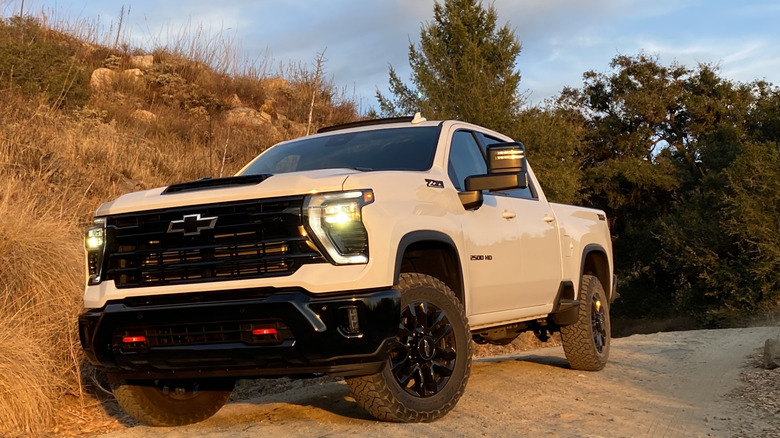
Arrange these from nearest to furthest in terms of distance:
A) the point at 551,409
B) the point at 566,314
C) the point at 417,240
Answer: the point at 417,240
the point at 551,409
the point at 566,314

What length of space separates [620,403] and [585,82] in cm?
2933

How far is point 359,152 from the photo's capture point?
5914 millimetres

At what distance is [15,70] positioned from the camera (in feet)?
48.2

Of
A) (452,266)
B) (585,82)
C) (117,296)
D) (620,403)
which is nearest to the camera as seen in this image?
(117,296)

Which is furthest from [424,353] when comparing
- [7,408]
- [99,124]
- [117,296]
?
[99,124]

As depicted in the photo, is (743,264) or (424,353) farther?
(743,264)

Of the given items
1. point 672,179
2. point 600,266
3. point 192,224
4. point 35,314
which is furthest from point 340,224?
point 672,179

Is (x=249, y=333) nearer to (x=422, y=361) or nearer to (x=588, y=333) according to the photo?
(x=422, y=361)

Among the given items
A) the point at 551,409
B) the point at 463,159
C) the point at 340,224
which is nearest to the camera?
the point at 340,224

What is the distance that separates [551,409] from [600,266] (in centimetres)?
304

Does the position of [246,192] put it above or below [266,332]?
above

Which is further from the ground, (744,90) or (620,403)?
(744,90)

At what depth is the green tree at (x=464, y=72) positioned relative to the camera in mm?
21344

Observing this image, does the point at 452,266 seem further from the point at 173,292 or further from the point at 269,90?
the point at 269,90
